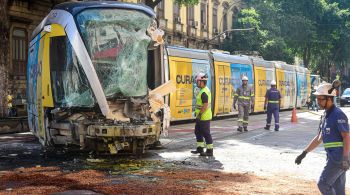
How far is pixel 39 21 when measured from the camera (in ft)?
83.1

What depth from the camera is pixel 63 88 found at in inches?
380

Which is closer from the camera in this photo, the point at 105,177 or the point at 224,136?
the point at 105,177

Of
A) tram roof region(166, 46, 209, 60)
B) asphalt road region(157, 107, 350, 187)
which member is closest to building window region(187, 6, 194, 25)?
tram roof region(166, 46, 209, 60)

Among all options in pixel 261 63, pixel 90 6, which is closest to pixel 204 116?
pixel 90 6

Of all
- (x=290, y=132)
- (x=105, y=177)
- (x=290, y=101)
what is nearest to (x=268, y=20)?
(x=290, y=101)

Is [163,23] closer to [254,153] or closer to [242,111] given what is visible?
[242,111]

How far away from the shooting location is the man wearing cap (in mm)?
5293

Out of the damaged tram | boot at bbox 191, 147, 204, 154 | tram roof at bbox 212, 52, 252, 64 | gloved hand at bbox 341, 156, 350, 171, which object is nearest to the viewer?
gloved hand at bbox 341, 156, 350, 171

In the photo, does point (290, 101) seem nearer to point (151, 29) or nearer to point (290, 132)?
point (290, 132)

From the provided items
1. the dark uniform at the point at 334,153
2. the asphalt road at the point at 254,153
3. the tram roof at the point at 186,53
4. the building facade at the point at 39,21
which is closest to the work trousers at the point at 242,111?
the asphalt road at the point at 254,153

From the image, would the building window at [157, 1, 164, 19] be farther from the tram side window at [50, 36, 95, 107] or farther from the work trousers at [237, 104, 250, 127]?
the tram side window at [50, 36, 95, 107]

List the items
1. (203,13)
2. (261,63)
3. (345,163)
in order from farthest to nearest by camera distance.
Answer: (203,13) < (261,63) < (345,163)

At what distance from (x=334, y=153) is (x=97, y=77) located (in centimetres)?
505

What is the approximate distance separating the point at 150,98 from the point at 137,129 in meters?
1.11
